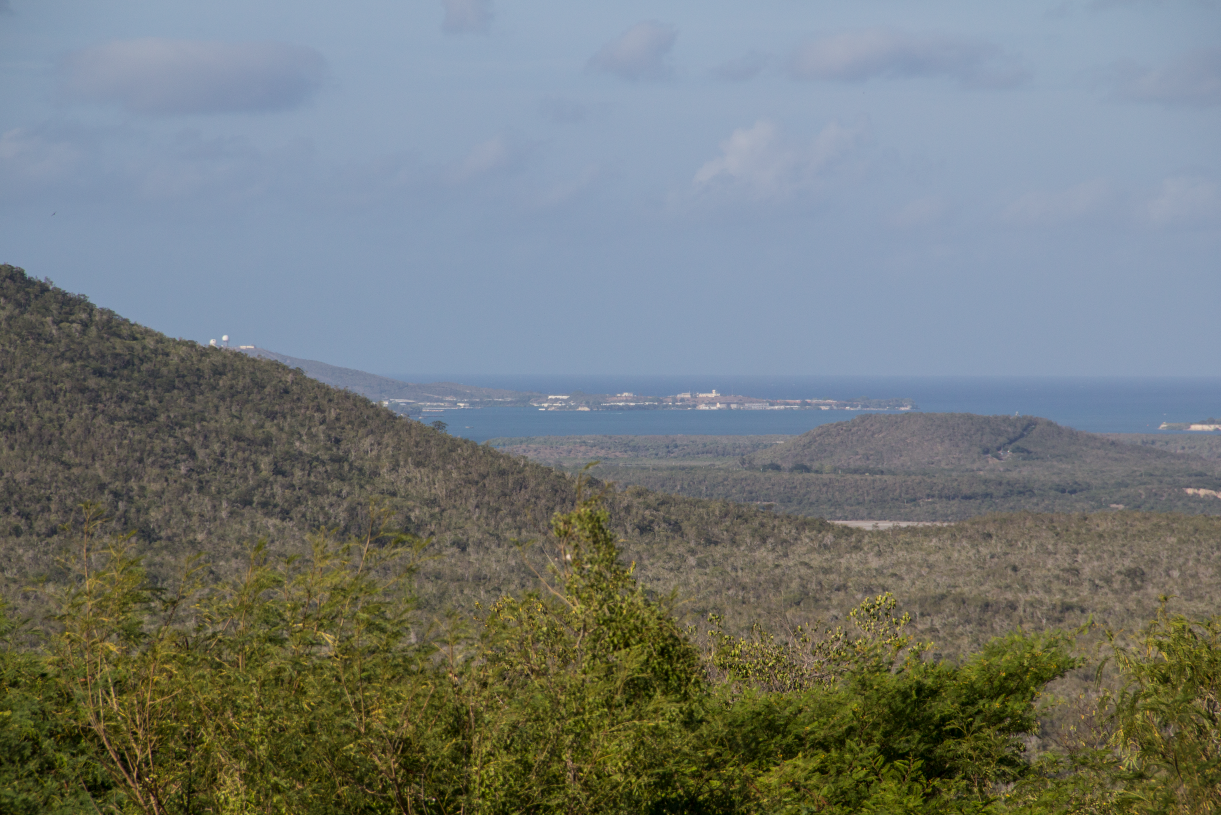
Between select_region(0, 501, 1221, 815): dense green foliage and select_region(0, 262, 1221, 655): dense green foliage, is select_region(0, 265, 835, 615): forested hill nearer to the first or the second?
select_region(0, 262, 1221, 655): dense green foliage

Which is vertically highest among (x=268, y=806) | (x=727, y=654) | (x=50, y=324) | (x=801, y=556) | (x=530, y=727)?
(x=50, y=324)

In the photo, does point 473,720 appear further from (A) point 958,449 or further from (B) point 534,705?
(A) point 958,449

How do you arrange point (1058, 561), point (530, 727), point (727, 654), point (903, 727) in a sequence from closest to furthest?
point (530, 727)
point (903, 727)
point (727, 654)
point (1058, 561)

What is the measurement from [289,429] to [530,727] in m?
50.5

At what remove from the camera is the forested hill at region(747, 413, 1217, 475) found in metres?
140

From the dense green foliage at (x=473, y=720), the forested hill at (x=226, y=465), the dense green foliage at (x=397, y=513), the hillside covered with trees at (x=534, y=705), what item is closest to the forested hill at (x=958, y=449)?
the dense green foliage at (x=397, y=513)

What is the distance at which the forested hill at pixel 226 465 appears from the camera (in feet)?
136

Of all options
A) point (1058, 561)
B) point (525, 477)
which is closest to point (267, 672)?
point (1058, 561)

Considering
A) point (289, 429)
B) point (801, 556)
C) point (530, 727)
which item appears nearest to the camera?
point (530, 727)

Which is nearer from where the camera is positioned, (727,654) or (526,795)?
(526,795)

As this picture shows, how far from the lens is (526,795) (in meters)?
6.79

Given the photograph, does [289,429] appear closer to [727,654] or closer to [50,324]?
[50,324]

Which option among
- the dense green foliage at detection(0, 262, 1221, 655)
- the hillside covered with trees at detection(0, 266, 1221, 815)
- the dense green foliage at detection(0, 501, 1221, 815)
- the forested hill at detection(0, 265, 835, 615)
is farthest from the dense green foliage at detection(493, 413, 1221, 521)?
the dense green foliage at detection(0, 501, 1221, 815)

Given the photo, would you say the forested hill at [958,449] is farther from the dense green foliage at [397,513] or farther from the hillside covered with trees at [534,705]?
the hillside covered with trees at [534,705]
